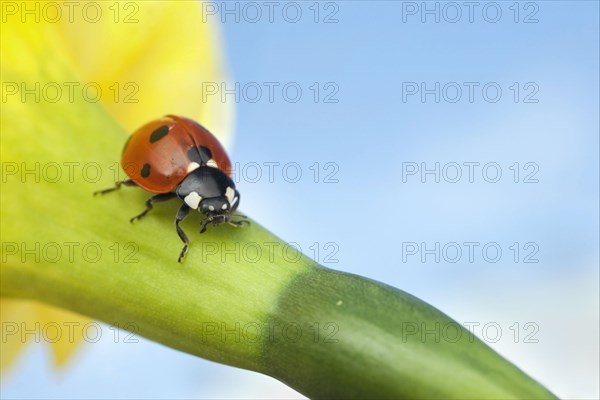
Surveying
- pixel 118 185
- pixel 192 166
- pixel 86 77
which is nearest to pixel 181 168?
pixel 192 166

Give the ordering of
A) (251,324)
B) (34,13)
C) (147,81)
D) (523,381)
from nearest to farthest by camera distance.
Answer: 1. (523,381)
2. (251,324)
3. (34,13)
4. (147,81)

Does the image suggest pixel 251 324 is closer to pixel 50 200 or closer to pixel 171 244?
pixel 171 244

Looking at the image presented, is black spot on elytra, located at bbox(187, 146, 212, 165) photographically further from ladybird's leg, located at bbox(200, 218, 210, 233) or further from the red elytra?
ladybird's leg, located at bbox(200, 218, 210, 233)

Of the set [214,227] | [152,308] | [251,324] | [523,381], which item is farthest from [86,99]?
[523,381]

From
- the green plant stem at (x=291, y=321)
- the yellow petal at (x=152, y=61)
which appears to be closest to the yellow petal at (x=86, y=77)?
the yellow petal at (x=152, y=61)

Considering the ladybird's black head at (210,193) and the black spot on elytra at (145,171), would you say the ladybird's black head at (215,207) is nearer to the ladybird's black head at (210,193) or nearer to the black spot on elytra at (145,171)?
the ladybird's black head at (210,193)

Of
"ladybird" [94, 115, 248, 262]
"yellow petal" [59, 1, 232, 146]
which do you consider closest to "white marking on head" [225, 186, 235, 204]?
"ladybird" [94, 115, 248, 262]
